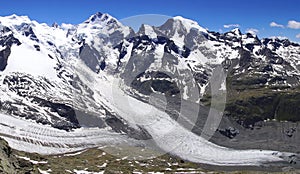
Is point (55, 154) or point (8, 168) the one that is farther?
point (55, 154)

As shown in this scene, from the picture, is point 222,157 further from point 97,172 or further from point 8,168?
point 8,168

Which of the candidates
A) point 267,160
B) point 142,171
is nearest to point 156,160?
point 142,171

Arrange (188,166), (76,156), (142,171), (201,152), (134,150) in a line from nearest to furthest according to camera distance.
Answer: (142,171) → (188,166) → (76,156) → (134,150) → (201,152)

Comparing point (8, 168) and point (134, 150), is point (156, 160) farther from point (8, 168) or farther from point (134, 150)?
point (8, 168)

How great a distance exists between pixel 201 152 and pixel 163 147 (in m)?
17.5

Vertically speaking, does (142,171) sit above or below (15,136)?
below

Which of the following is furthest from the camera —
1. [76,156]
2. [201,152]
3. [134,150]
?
[201,152]

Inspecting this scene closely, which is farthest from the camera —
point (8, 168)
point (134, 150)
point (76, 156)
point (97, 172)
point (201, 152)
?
point (201, 152)

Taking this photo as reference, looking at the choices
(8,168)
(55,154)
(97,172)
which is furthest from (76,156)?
(8,168)

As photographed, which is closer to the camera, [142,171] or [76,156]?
[142,171]

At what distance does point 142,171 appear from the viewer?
13138 cm

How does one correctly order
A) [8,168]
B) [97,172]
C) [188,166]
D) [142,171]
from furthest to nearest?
[188,166]
[142,171]
[97,172]
[8,168]

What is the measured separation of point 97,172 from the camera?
4500 inches

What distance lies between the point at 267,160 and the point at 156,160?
55.9 metres
